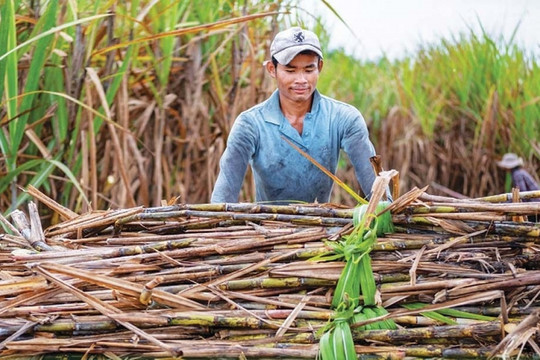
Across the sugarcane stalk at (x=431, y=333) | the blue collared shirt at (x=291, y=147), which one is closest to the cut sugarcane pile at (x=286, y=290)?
the sugarcane stalk at (x=431, y=333)

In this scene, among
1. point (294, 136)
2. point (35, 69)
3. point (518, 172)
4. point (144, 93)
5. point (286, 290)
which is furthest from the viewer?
point (518, 172)

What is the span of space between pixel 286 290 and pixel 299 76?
109cm

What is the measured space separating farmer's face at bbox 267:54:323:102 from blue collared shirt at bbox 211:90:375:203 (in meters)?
0.10

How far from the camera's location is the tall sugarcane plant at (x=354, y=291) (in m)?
1.20

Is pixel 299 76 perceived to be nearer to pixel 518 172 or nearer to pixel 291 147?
pixel 291 147

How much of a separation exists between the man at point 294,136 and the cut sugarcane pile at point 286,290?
88 centimetres

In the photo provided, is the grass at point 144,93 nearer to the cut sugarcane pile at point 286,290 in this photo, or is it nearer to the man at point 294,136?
the man at point 294,136

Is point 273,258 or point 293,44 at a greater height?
point 293,44

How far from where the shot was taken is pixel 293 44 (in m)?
2.26

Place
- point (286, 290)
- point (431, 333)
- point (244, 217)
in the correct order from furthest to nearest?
point (244, 217) → point (286, 290) → point (431, 333)

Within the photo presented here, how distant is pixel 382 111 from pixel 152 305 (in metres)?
5.86

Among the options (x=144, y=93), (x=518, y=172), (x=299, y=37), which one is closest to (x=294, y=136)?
(x=299, y=37)

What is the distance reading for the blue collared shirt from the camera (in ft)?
7.67

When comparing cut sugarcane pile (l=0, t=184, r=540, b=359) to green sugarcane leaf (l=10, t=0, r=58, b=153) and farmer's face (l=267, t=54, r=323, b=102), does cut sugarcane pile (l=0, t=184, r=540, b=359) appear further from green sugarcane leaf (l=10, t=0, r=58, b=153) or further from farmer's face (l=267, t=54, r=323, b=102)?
green sugarcane leaf (l=10, t=0, r=58, b=153)
